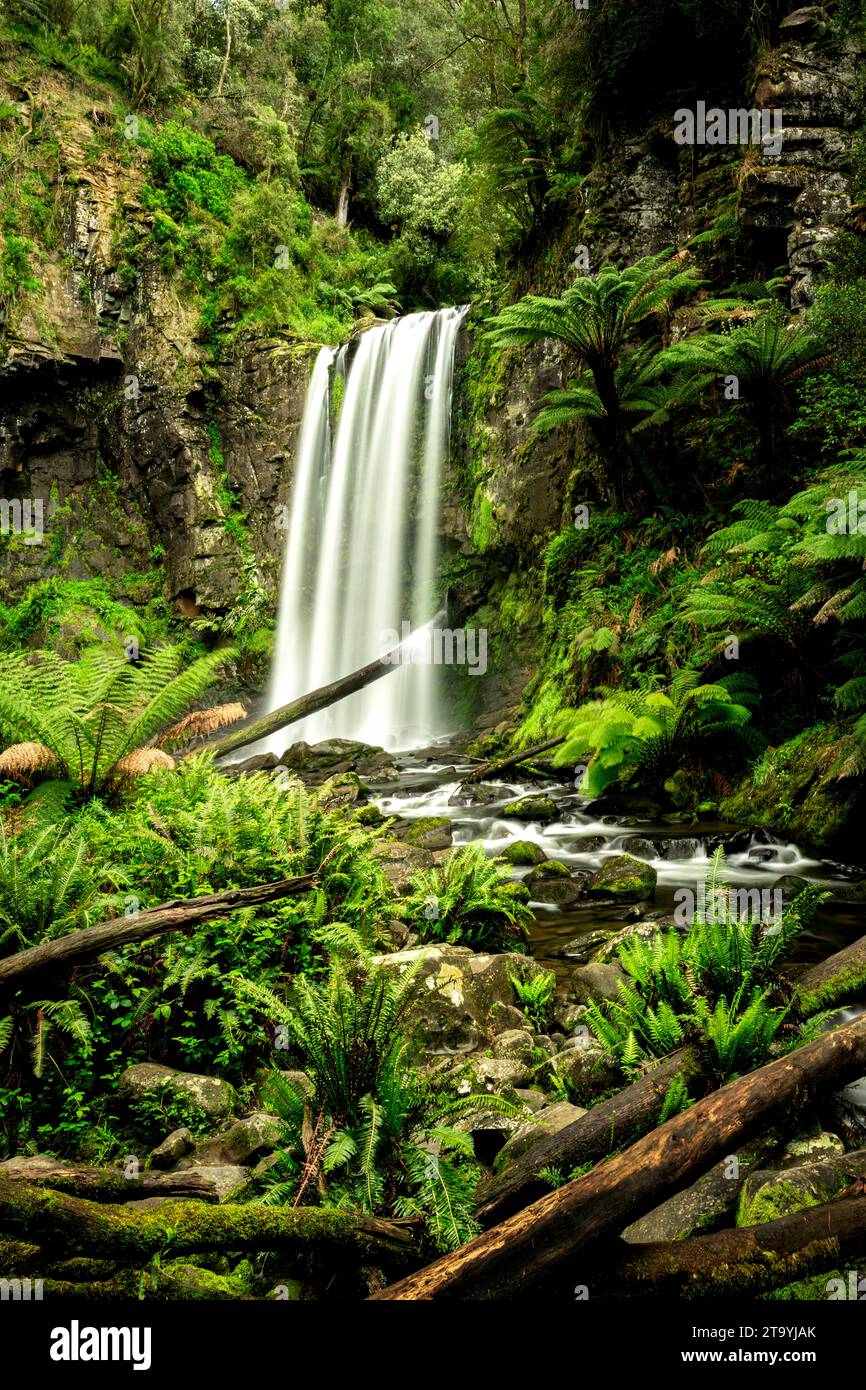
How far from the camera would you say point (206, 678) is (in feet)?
18.8

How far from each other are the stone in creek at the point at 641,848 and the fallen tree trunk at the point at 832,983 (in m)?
3.41

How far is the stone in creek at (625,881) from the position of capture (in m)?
5.54

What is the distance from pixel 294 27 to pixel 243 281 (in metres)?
11.8

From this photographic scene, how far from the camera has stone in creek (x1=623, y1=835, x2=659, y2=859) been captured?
20.8ft

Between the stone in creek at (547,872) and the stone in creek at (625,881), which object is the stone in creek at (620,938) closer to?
the stone in creek at (625,881)

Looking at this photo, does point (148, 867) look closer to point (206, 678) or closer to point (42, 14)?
point (206, 678)

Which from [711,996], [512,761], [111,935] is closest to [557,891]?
[711,996]

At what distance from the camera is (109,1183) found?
5.93 ft

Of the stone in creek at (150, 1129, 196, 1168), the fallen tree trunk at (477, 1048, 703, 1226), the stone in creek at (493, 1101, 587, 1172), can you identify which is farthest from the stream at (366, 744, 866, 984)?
the stone in creek at (150, 1129, 196, 1168)

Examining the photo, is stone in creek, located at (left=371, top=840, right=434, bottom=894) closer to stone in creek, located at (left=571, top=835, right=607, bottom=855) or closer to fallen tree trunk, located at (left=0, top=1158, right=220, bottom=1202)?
stone in creek, located at (left=571, top=835, right=607, bottom=855)

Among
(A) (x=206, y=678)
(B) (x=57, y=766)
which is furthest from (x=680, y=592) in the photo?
(B) (x=57, y=766)

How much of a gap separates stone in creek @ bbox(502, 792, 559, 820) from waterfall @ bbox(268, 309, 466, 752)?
20.2 feet

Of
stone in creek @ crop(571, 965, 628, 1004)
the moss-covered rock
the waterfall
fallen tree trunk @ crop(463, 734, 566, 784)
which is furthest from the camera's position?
the waterfall

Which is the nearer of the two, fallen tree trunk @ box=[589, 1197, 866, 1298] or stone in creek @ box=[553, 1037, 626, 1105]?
fallen tree trunk @ box=[589, 1197, 866, 1298]
